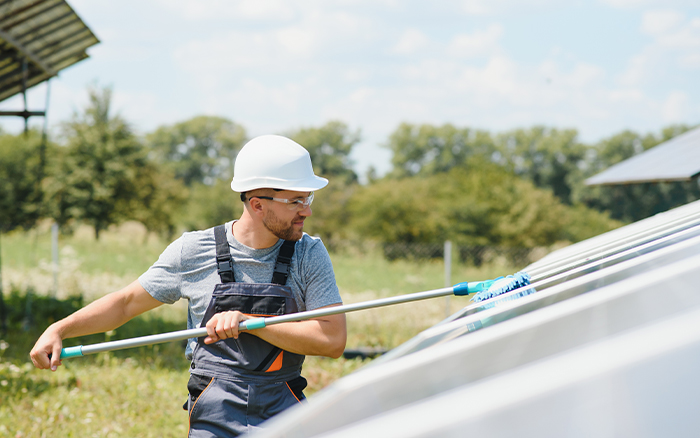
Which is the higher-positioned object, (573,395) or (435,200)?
(573,395)

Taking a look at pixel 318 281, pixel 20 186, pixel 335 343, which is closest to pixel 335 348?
pixel 335 343

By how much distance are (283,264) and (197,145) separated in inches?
2798

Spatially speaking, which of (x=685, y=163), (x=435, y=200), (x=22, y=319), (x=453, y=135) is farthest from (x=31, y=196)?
(x=453, y=135)

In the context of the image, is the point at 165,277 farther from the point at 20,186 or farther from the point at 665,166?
the point at 20,186

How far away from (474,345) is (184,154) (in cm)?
7282

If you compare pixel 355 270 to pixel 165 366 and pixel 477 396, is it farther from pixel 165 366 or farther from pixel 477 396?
pixel 477 396

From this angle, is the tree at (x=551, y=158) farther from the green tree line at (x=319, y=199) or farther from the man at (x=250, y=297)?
the man at (x=250, y=297)

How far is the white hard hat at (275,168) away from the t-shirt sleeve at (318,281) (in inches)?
10.9

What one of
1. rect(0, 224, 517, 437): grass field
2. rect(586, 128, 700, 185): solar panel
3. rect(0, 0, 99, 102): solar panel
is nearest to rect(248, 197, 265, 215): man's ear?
rect(0, 224, 517, 437): grass field

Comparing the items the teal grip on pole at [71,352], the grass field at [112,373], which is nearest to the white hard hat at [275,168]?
the teal grip on pole at [71,352]

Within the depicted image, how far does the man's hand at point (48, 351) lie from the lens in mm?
2170

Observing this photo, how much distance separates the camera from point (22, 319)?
8.39m

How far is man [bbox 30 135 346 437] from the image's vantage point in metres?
2.19

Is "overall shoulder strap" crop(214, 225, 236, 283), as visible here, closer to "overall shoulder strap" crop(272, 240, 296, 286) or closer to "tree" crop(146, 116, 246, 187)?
"overall shoulder strap" crop(272, 240, 296, 286)
